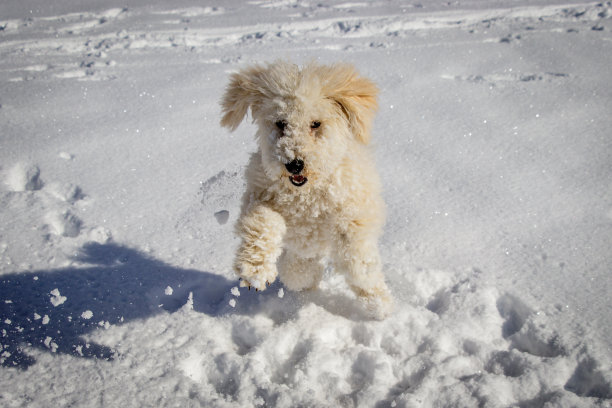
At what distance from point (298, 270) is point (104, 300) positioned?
98 cm

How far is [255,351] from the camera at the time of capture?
6.09 ft

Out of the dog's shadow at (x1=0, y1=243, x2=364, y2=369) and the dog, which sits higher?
the dog

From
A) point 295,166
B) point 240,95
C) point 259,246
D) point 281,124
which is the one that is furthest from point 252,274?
point 240,95

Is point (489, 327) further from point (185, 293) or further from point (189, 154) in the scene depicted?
point (189, 154)

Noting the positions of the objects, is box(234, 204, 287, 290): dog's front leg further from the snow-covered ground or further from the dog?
the snow-covered ground

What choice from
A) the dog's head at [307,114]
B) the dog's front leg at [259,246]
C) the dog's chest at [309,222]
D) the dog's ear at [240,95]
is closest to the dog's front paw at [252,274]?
the dog's front leg at [259,246]

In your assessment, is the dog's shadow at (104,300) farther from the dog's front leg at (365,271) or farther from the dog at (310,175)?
the dog at (310,175)

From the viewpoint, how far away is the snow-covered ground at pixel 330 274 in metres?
1.72

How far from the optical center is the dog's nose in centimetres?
158

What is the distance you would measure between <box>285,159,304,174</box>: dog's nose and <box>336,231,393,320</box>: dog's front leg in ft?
1.30

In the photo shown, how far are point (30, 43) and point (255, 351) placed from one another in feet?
18.2

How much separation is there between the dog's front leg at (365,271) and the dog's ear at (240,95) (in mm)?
702

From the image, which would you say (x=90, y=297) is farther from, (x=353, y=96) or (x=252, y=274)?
(x=353, y=96)

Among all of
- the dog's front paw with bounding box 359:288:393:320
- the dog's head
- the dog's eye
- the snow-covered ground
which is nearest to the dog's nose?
the dog's head
